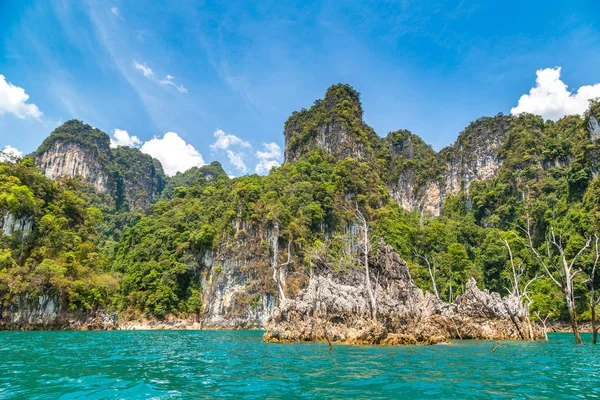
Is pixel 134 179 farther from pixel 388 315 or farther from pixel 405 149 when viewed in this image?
pixel 388 315

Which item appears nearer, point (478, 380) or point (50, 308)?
point (478, 380)

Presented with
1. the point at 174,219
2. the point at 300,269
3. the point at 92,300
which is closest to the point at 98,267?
the point at 92,300

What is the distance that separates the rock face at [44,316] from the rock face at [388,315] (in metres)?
23.4

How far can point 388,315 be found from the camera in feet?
74.7

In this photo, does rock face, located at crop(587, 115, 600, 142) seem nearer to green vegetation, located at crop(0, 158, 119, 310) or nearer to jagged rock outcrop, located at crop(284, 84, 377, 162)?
jagged rock outcrop, located at crop(284, 84, 377, 162)

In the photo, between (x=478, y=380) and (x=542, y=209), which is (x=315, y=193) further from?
(x=478, y=380)

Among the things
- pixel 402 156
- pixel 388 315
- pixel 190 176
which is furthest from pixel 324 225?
pixel 190 176

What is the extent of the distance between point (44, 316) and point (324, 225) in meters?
38.9

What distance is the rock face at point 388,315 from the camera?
2178 cm

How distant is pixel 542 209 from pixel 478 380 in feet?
201

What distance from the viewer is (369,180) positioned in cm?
7288

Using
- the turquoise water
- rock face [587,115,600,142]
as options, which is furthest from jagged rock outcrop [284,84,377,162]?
the turquoise water

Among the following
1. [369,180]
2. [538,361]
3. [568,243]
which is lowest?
[538,361]

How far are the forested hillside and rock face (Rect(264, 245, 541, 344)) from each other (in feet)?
8.59
